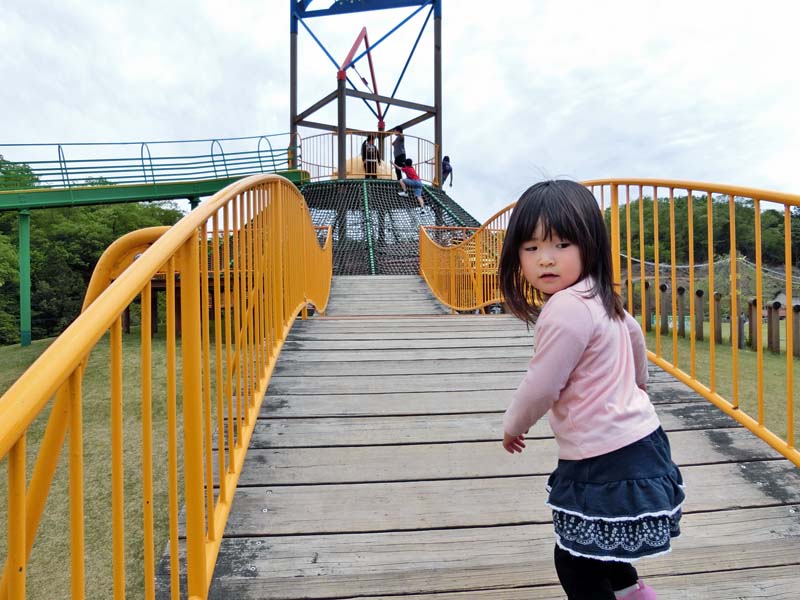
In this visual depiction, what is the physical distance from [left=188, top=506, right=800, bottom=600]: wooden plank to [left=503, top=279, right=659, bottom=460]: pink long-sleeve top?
719mm

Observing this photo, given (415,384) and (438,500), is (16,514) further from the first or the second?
(415,384)

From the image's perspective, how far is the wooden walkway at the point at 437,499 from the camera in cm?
163

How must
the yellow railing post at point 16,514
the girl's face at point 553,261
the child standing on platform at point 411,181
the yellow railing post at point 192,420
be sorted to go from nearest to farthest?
the yellow railing post at point 16,514 < the girl's face at point 553,261 < the yellow railing post at point 192,420 < the child standing on platform at point 411,181

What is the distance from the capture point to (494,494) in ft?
6.64

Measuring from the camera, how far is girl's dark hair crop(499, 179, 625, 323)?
47.1 inches

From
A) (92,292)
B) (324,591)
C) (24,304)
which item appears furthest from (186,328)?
(24,304)

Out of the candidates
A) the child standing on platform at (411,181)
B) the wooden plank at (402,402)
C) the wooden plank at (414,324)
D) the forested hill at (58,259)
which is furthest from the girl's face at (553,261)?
the forested hill at (58,259)

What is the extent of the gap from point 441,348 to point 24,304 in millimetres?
12283

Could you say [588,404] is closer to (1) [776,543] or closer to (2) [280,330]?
(1) [776,543]

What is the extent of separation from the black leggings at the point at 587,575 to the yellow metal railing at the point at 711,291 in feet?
2.73

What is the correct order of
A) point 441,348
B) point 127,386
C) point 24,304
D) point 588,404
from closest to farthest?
point 588,404
point 441,348
point 127,386
point 24,304

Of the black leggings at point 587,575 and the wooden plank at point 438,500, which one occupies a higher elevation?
the black leggings at point 587,575

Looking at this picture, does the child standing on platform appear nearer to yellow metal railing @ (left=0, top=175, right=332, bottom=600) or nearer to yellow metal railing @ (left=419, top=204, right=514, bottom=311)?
yellow metal railing @ (left=419, top=204, right=514, bottom=311)

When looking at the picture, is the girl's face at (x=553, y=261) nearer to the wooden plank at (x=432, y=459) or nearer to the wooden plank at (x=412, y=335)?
the wooden plank at (x=432, y=459)
